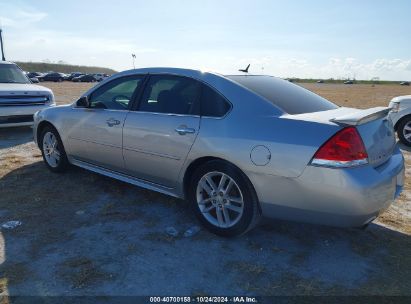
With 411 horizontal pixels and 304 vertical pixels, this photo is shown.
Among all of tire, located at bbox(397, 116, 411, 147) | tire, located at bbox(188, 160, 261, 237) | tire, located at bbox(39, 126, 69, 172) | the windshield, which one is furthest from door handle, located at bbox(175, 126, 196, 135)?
the windshield

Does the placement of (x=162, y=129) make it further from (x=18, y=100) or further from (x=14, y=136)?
(x=14, y=136)

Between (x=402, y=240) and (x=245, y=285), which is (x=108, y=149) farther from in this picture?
(x=402, y=240)

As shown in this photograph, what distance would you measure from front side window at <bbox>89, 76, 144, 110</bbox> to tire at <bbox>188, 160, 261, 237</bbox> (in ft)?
4.65

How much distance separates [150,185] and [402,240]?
2663 millimetres

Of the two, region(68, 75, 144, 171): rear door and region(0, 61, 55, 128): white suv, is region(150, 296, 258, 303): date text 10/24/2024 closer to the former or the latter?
region(68, 75, 144, 171): rear door

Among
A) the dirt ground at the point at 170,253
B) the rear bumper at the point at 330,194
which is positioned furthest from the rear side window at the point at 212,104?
the dirt ground at the point at 170,253

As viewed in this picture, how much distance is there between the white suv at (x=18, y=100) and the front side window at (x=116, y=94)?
464 cm

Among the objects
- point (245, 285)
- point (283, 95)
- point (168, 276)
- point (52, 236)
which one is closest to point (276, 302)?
point (245, 285)

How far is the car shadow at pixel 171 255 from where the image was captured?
2.85 m

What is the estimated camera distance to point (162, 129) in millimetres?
3883

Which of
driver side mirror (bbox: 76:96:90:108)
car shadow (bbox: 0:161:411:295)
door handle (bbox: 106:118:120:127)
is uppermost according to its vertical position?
driver side mirror (bbox: 76:96:90:108)

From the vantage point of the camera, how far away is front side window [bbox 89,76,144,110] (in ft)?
14.6

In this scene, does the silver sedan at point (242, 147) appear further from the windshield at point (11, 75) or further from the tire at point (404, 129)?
the windshield at point (11, 75)

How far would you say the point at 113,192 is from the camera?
15.9 feet
